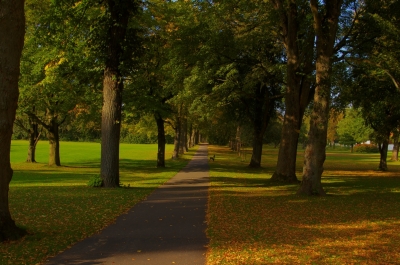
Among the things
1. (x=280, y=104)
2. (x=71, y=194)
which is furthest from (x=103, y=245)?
(x=280, y=104)

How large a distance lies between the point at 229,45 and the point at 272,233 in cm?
1396

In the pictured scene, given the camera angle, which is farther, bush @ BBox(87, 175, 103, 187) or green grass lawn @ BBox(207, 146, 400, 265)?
bush @ BBox(87, 175, 103, 187)

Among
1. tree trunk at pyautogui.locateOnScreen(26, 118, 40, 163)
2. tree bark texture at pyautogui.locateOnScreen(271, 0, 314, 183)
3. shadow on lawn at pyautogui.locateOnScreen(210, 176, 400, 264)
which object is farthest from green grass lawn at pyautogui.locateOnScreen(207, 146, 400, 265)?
tree trunk at pyautogui.locateOnScreen(26, 118, 40, 163)

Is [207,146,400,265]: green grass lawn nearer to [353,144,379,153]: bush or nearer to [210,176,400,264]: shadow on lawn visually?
[210,176,400,264]: shadow on lawn

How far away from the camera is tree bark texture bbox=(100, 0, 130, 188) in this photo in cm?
1457

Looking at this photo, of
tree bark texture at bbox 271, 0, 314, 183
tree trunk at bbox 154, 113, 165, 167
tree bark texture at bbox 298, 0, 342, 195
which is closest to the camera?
tree bark texture at bbox 298, 0, 342, 195

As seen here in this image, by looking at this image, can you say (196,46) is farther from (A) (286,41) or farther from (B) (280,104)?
(B) (280,104)

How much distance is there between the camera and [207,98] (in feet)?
77.9

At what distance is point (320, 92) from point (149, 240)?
8367 millimetres

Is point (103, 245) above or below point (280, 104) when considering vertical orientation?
below

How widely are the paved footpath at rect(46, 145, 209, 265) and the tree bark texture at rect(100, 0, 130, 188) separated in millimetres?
4659

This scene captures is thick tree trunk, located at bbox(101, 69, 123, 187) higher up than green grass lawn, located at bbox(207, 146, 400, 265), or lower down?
higher up

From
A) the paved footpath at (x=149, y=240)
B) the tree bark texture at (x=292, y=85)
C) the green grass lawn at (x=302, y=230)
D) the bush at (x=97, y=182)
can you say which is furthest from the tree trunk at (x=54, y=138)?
the paved footpath at (x=149, y=240)

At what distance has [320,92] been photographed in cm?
1267
